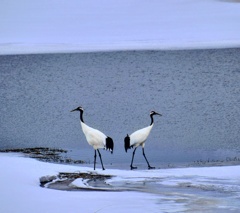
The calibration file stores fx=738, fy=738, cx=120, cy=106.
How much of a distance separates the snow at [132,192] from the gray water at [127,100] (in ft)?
4.65

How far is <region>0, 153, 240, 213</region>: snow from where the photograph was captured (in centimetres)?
485

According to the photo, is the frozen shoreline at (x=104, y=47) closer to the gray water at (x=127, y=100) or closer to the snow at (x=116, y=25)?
the snow at (x=116, y=25)

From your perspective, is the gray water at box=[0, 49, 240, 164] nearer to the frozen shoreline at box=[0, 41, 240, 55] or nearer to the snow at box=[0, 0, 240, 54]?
the frozen shoreline at box=[0, 41, 240, 55]

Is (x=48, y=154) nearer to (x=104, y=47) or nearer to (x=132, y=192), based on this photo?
(x=132, y=192)

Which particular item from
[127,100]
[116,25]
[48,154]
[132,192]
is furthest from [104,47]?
[132,192]

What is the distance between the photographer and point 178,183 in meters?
5.84

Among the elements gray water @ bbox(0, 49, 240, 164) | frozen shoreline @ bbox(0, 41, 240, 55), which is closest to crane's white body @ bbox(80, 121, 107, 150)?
gray water @ bbox(0, 49, 240, 164)

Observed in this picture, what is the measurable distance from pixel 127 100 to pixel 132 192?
618 centimetres

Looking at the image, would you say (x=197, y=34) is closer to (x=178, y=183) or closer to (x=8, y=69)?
(x=8, y=69)

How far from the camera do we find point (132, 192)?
5.44 metres

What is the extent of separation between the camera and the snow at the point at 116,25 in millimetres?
18031

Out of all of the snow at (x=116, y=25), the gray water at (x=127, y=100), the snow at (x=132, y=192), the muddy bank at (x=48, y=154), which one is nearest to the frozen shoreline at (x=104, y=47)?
the snow at (x=116, y=25)

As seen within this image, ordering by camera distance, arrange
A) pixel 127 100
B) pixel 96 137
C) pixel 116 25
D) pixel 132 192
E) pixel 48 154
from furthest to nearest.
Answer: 1. pixel 116 25
2. pixel 127 100
3. pixel 48 154
4. pixel 96 137
5. pixel 132 192

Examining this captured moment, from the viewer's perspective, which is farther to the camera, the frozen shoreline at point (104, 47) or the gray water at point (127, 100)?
the frozen shoreline at point (104, 47)
